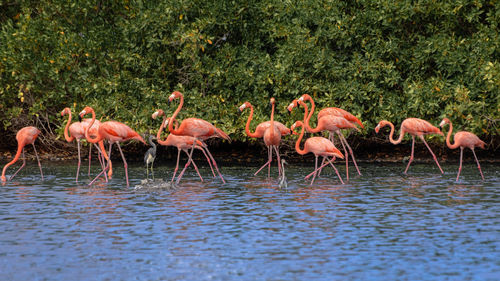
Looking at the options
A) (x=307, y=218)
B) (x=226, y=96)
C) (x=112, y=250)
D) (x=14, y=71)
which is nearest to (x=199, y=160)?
(x=226, y=96)

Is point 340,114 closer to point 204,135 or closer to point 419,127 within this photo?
point 419,127

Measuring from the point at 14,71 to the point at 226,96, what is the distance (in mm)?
5643

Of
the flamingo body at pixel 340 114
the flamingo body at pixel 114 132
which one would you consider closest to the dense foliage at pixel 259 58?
the flamingo body at pixel 340 114

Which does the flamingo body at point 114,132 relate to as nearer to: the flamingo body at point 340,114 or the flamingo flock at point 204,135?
the flamingo flock at point 204,135

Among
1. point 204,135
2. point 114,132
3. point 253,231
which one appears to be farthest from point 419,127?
point 253,231

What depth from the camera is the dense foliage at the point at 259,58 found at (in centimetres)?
1981

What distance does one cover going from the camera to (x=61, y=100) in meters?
23.0

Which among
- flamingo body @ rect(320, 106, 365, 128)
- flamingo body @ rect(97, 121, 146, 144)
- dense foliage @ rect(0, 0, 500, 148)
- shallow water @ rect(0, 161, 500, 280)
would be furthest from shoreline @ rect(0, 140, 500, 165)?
shallow water @ rect(0, 161, 500, 280)

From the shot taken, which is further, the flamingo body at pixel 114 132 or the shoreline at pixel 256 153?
the shoreline at pixel 256 153

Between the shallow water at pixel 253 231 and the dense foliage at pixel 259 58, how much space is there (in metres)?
4.87

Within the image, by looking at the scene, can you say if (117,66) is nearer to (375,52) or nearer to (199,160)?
(199,160)

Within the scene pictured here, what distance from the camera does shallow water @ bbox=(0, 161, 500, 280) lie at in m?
7.76

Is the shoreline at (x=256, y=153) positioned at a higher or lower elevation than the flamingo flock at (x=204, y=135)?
lower

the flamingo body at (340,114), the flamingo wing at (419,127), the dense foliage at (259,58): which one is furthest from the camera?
the dense foliage at (259,58)
